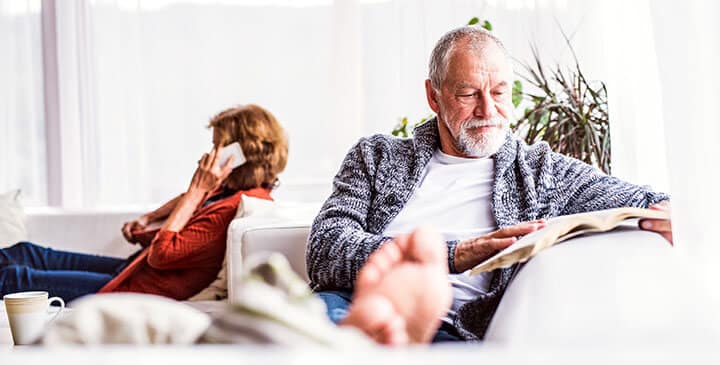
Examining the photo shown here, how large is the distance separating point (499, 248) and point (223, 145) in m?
1.44

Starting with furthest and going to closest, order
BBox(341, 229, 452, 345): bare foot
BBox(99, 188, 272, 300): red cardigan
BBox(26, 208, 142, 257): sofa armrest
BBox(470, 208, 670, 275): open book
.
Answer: BBox(26, 208, 142, 257): sofa armrest, BBox(99, 188, 272, 300): red cardigan, BBox(470, 208, 670, 275): open book, BBox(341, 229, 452, 345): bare foot

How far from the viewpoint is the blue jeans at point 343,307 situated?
1.77m

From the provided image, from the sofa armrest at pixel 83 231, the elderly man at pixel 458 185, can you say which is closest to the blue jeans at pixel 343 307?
the elderly man at pixel 458 185

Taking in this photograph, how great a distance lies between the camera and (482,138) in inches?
83.1

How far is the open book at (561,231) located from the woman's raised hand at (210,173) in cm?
150

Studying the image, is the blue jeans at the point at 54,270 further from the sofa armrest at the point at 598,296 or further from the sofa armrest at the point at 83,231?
the sofa armrest at the point at 598,296

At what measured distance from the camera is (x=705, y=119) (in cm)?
122

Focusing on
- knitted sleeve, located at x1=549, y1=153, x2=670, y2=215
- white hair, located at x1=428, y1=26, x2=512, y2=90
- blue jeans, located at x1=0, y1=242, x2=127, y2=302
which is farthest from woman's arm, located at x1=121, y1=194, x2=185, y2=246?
knitted sleeve, located at x1=549, y1=153, x2=670, y2=215

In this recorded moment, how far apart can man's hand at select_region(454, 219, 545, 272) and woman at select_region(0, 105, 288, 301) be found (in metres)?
1.11

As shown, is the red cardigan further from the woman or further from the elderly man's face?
the elderly man's face

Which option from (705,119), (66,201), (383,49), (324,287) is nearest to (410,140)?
(324,287)

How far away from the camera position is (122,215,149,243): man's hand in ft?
11.2

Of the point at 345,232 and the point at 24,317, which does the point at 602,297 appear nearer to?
the point at 345,232

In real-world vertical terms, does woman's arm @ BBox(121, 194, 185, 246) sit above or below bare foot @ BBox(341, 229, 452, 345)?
below
